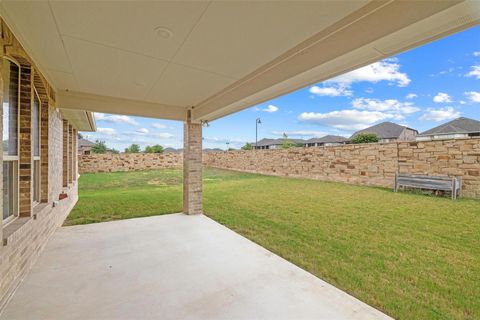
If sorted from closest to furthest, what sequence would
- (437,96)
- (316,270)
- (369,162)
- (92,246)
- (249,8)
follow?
1. (249,8)
2. (316,270)
3. (92,246)
4. (369,162)
5. (437,96)

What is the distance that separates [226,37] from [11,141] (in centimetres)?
272

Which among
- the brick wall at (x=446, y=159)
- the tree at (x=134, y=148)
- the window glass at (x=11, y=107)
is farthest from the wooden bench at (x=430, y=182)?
the tree at (x=134, y=148)

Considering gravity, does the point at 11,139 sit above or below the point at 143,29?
below

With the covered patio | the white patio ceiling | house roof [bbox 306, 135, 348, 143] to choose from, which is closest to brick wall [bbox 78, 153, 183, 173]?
the covered patio

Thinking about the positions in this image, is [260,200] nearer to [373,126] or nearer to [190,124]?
[190,124]

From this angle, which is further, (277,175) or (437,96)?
(437,96)

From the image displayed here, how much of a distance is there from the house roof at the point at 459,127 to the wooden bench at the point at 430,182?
15.0 metres

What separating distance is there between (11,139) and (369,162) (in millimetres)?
10635

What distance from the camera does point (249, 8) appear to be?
172cm

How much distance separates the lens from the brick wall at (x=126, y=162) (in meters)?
15.9

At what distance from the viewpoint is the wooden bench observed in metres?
6.78

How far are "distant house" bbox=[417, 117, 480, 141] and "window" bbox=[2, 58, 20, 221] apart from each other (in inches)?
877

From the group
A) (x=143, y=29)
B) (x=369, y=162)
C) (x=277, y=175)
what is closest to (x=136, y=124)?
(x=277, y=175)

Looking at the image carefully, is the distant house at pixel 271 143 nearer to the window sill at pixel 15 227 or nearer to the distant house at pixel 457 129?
the distant house at pixel 457 129
